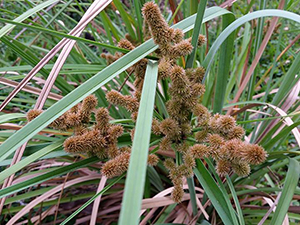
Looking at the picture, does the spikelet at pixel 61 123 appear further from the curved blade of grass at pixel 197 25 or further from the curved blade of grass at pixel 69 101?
the curved blade of grass at pixel 197 25

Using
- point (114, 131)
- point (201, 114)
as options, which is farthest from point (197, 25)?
point (114, 131)

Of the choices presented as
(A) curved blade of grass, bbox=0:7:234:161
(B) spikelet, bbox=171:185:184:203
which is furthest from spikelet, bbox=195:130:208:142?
(A) curved blade of grass, bbox=0:7:234:161

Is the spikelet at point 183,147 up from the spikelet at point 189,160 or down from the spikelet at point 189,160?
up

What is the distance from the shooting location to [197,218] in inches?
38.1

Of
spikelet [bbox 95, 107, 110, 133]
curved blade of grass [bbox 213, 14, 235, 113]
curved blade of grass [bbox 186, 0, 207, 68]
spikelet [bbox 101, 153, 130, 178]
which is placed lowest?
spikelet [bbox 101, 153, 130, 178]

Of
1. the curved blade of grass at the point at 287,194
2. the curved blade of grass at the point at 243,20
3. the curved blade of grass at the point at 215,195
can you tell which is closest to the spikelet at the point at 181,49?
the curved blade of grass at the point at 243,20

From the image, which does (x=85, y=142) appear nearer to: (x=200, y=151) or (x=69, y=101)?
(x=69, y=101)

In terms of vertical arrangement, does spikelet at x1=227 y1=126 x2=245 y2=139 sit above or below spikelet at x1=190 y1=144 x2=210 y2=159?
above

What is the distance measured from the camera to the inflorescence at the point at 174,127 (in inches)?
22.0

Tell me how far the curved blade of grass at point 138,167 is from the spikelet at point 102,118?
0.16 metres

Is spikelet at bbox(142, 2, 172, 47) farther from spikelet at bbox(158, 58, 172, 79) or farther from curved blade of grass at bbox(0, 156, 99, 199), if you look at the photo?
curved blade of grass at bbox(0, 156, 99, 199)

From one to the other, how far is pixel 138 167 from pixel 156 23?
1.09 feet

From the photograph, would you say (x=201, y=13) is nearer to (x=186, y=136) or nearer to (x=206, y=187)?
(x=186, y=136)

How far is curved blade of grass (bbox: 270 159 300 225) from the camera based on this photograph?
66cm
